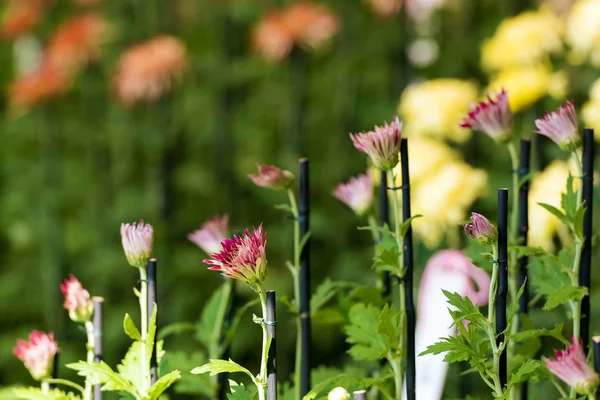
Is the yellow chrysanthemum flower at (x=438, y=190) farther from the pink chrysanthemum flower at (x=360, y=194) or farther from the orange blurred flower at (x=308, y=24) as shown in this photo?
the orange blurred flower at (x=308, y=24)

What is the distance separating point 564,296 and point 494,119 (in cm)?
17

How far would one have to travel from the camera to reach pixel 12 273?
2467mm

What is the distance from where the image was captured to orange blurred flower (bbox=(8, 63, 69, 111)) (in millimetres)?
2172

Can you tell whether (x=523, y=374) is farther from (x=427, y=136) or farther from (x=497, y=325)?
(x=427, y=136)

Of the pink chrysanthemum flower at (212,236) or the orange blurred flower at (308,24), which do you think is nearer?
the pink chrysanthemum flower at (212,236)

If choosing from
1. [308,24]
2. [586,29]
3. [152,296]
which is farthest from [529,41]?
[152,296]

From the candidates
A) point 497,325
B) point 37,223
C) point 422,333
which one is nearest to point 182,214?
point 37,223

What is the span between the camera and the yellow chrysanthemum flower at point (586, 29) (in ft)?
5.03

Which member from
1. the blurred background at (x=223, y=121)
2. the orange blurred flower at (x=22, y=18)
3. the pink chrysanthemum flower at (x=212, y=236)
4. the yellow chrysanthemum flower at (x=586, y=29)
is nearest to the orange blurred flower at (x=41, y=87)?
the blurred background at (x=223, y=121)

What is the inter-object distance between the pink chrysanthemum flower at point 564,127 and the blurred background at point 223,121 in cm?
89

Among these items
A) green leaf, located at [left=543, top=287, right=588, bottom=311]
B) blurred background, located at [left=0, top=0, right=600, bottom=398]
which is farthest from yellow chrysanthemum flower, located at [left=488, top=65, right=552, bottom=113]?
green leaf, located at [left=543, top=287, right=588, bottom=311]

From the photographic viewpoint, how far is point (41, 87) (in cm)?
217

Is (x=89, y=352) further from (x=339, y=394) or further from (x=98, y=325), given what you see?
(x=339, y=394)

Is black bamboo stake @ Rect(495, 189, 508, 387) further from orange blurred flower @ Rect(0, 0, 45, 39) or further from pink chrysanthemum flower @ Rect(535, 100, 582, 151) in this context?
orange blurred flower @ Rect(0, 0, 45, 39)
